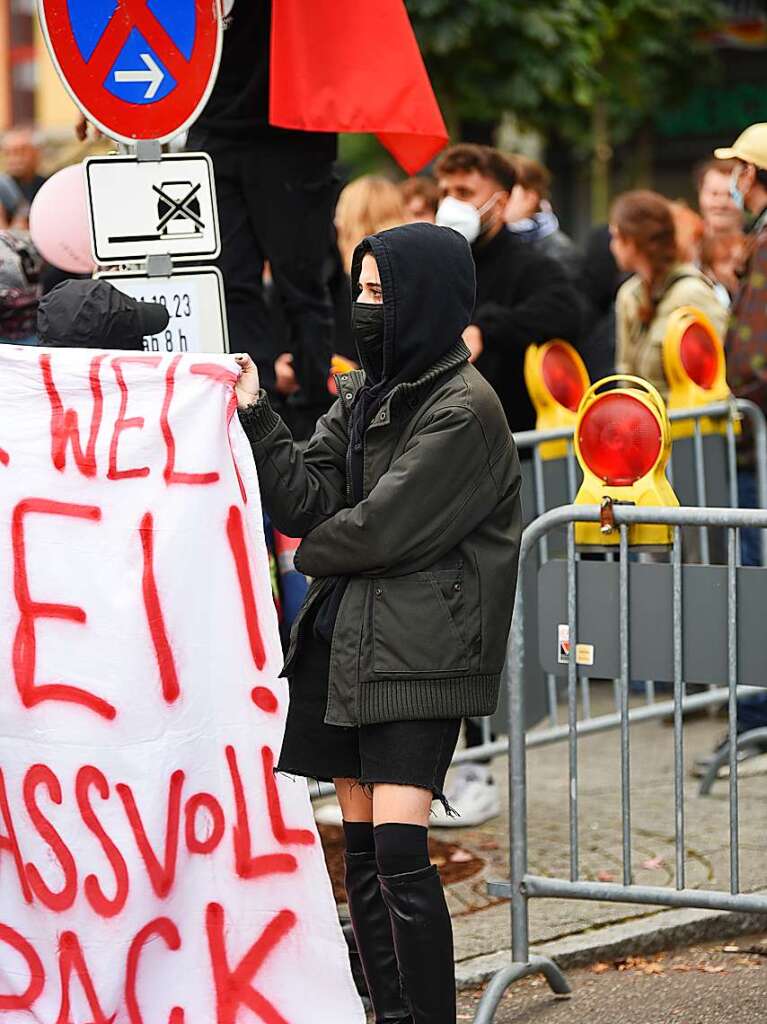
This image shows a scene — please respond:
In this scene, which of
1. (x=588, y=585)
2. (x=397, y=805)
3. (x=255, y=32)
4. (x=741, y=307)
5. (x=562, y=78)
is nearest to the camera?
(x=397, y=805)

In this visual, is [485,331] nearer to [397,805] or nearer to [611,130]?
[397,805]

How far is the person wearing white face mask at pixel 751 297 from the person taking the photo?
674 centimetres

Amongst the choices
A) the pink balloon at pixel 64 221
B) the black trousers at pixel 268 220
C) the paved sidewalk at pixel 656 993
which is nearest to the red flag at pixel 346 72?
the black trousers at pixel 268 220

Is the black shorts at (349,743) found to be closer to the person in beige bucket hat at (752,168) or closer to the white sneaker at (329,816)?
the white sneaker at (329,816)

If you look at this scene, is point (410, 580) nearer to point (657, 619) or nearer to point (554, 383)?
point (657, 619)

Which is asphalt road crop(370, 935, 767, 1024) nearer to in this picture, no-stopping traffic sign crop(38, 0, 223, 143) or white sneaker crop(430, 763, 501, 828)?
white sneaker crop(430, 763, 501, 828)

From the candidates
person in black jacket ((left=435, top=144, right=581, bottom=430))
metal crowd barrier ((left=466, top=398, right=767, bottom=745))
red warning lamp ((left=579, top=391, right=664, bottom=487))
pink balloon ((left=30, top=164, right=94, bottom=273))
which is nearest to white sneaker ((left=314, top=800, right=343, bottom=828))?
metal crowd barrier ((left=466, top=398, right=767, bottom=745))

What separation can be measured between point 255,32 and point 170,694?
2575 mm

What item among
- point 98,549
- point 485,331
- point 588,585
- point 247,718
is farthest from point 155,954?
point 485,331

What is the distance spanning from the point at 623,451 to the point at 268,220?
1569mm

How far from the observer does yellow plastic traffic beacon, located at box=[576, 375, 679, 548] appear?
4.95m

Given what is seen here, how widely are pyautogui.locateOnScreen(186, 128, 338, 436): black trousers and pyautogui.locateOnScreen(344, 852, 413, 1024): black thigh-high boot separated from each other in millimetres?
2141

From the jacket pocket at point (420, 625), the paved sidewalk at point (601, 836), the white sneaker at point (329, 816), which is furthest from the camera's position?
the white sneaker at point (329, 816)

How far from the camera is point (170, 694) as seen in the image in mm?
4176
